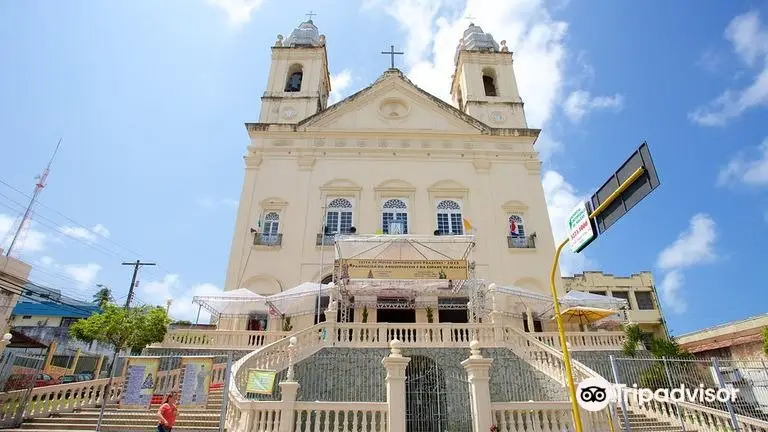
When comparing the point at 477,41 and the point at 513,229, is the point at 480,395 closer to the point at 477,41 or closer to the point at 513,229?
the point at 513,229

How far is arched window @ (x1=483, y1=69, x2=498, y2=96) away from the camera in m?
24.1

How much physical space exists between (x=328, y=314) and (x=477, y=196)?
10318mm

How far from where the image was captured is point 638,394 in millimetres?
9125

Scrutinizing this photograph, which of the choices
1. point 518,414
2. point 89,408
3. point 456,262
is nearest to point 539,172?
point 456,262

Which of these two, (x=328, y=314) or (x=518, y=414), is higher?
(x=328, y=314)

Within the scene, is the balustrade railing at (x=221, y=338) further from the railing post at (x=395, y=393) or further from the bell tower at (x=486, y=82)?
the bell tower at (x=486, y=82)

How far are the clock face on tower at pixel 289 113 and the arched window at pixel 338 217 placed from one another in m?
5.73

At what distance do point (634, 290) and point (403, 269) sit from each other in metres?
22.6

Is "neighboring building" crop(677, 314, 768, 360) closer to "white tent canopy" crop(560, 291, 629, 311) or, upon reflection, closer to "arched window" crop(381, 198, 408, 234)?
"white tent canopy" crop(560, 291, 629, 311)

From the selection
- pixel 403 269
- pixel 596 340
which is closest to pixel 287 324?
pixel 403 269

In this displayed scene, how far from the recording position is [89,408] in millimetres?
9570

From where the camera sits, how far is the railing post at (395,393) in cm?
681

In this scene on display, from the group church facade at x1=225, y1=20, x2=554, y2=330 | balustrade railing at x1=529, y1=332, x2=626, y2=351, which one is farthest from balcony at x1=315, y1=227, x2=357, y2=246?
balustrade railing at x1=529, y1=332, x2=626, y2=351

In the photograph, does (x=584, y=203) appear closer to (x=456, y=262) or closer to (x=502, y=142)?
(x=456, y=262)
